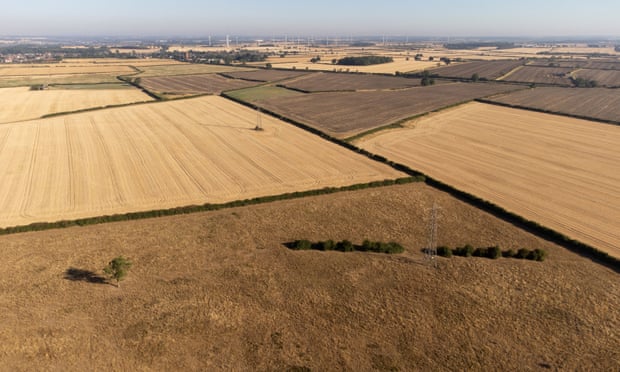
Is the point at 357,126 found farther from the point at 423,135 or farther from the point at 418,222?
the point at 418,222

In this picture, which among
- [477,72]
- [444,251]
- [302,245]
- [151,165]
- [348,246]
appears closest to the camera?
[444,251]

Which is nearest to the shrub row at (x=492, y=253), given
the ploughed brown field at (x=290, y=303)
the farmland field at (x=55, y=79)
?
the ploughed brown field at (x=290, y=303)

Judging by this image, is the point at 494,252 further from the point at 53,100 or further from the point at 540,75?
the point at 540,75

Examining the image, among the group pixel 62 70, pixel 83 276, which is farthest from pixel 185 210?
pixel 62 70

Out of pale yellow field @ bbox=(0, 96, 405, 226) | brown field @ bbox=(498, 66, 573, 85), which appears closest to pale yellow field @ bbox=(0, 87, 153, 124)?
pale yellow field @ bbox=(0, 96, 405, 226)

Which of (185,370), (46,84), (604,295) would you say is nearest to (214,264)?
(185,370)

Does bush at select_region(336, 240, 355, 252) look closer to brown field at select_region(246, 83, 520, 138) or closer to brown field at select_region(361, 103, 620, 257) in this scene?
brown field at select_region(361, 103, 620, 257)

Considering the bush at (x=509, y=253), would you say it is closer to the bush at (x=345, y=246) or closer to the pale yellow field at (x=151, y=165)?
the bush at (x=345, y=246)
